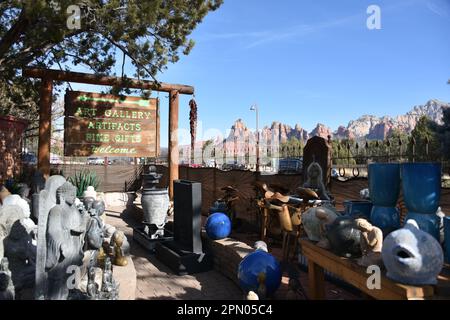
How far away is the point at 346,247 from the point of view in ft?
9.48

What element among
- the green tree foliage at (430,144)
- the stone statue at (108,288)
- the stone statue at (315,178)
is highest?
the green tree foliage at (430,144)

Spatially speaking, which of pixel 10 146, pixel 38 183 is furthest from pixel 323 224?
pixel 10 146

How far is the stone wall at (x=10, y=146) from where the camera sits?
10.7 m

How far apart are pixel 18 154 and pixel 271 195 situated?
1034cm

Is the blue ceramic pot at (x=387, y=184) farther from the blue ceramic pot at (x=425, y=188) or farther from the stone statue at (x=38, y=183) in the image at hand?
the stone statue at (x=38, y=183)

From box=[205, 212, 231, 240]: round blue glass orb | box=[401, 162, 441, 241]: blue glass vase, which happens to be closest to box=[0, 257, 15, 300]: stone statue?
box=[205, 212, 231, 240]: round blue glass orb

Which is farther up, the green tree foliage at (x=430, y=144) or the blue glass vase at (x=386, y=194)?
the green tree foliage at (x=430, y=144)

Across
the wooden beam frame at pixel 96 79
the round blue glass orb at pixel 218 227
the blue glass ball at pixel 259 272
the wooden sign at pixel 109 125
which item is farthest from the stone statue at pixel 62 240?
the wooden beam frame at pixel 96 79

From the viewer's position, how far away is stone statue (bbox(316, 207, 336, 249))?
322cm

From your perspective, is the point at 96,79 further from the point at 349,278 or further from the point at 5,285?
the point at 349,278

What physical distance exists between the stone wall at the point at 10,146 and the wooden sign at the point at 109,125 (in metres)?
3.48
